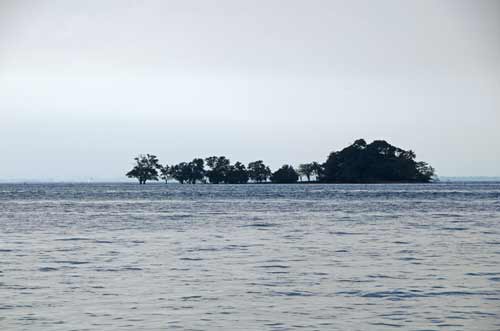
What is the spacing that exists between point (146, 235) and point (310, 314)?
22081 millimetres

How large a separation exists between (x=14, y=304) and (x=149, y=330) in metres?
4.26

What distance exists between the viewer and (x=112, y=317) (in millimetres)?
16375

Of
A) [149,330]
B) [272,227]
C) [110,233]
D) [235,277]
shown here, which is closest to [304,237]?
[272,227]

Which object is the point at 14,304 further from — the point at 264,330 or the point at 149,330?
the point at 264,330

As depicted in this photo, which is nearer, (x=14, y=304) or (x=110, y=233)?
(x=14, y=304)

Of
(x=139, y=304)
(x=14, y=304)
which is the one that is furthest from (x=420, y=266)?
(x=14, y=304)

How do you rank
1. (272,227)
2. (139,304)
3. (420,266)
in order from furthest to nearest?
(272,227) → (420,266) → (139,304)

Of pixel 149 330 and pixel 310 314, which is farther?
pixel 310 314

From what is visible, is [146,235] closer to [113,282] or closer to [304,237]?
[304,237]

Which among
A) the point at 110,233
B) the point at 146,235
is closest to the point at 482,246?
the point at 146,235

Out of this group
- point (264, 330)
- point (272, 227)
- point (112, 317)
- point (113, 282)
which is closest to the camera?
point (264, 330)

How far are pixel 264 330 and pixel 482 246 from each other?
712 inches

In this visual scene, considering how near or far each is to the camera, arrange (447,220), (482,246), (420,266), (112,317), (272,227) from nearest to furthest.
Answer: (112,317) < (420,266) < (482,246) < (272,227) < (447,220)

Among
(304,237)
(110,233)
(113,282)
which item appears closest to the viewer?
(113,282)
